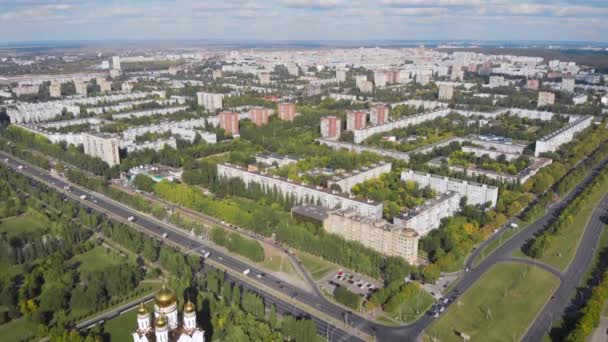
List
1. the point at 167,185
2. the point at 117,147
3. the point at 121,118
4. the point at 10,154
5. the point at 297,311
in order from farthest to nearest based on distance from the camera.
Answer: the point at 121,118 < the point at 10,154 < the point at 117,147 < the point at 167,185 < the point at 297,311

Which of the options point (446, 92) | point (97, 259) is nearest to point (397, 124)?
point (446, 92)

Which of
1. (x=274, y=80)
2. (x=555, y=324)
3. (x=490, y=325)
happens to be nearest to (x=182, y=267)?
(x=490, y=325)

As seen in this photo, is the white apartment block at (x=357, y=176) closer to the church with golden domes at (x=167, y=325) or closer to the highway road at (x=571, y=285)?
Answer: the highway road at (x=571, y=285)

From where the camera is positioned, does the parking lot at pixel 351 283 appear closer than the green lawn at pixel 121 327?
No

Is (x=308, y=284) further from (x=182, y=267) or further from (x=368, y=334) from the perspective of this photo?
(x=182, y=267)

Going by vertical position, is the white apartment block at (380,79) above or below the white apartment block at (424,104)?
above

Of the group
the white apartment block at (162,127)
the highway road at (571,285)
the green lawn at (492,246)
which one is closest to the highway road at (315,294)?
the green lawn at (492,246)

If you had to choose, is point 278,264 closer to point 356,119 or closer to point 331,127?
point 331,127

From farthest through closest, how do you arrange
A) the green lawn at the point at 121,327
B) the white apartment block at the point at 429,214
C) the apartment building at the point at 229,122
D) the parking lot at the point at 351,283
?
the apartment building at the point at 229,122
the white apartment block at the point at 429,214
the parking lot at the point at 351,283
the green lawn at the point at 121,327

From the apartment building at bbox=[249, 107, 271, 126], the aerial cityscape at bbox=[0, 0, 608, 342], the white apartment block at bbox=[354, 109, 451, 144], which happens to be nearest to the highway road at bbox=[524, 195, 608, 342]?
the aerial cityscape at bbox=[0, 0, 608, 342]
